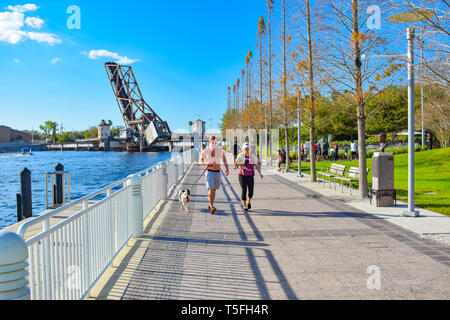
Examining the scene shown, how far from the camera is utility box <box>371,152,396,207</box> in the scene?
358 inches

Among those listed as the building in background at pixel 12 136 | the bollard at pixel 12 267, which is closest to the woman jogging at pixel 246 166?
the bollard at pixel 12 267

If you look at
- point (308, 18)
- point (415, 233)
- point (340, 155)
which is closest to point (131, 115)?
point (340, 155)

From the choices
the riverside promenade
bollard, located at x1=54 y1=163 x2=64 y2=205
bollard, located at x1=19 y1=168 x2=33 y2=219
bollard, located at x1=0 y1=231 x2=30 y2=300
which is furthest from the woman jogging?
bollard, located at x1=19 y1=168 x2=33 y2=219

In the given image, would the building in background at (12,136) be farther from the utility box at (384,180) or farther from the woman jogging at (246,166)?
the utility box at (384,180)

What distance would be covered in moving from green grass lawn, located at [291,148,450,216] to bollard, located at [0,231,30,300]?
28.2 feet

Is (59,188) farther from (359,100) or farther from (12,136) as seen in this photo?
(12,136)

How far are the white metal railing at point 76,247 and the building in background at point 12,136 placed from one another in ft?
612

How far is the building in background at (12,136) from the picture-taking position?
163375mm

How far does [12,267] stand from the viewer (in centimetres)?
231

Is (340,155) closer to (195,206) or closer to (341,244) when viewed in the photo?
(195,206)

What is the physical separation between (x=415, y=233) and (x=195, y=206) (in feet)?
17.2

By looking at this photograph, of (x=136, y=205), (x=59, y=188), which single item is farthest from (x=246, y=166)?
(x=59, y=188)

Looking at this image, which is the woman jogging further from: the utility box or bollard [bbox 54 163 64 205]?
bollard [bbox 54 163 64 205]

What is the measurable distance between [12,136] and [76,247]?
655ft
